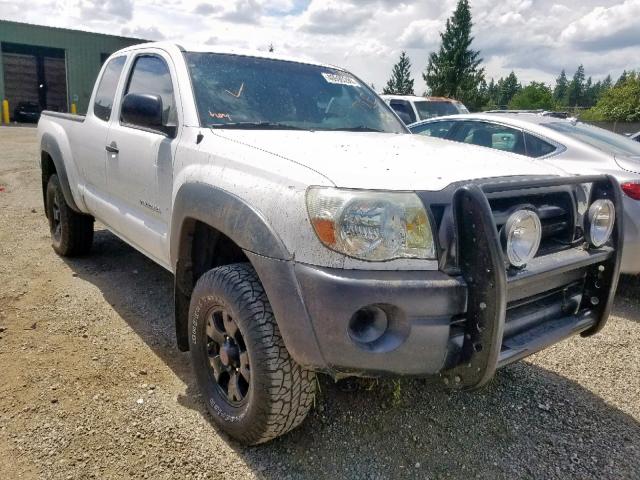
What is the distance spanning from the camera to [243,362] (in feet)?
7.58

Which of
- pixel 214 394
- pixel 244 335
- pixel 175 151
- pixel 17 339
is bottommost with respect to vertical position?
pixel 17 339

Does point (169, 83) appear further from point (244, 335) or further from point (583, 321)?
point (583, 321)

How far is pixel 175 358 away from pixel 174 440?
843 millimetres

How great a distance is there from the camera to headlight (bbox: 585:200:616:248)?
2.37 m

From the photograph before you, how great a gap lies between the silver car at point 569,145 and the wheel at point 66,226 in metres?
4.04

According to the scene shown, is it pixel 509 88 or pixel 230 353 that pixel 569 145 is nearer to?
pixel 230 353

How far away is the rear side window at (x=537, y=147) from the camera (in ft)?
16.4

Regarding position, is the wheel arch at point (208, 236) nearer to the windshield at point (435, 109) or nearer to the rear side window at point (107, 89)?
the rear side window at point (107, 89)

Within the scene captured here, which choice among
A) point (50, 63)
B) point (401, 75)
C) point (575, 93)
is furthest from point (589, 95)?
point (50, 63)

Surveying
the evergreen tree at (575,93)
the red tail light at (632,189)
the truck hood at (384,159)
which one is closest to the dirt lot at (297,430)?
the red tail light at (632,189)

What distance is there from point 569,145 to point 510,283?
11.4ft

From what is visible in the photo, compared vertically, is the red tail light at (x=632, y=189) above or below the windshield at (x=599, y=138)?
below

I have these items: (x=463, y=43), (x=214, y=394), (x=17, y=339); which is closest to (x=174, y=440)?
(x=214, y=394)

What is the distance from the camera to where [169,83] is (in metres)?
3.12
